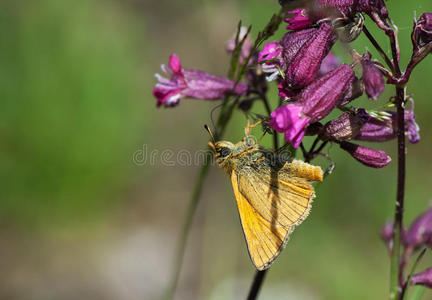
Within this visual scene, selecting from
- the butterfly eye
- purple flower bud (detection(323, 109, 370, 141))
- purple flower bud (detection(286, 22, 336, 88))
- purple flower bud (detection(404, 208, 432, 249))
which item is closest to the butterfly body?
the butterfly eye

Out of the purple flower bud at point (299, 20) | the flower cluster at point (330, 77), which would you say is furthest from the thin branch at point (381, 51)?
the purple flower bud at point (299, 20)

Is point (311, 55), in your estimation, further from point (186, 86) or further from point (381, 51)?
point (186, 86)

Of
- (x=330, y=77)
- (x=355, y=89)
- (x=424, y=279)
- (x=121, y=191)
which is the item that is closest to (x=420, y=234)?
(x=424, y=279)

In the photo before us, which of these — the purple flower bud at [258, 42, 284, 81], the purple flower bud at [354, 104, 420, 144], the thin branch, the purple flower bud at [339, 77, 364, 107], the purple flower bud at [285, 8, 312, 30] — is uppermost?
the purple flower bud at [285, 8, 312, 30]

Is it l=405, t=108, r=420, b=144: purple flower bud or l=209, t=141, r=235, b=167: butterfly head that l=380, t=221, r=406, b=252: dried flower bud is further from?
l=209, t=141, r=235, b=167: butterfly head

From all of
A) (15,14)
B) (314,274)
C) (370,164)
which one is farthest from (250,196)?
(15,14)

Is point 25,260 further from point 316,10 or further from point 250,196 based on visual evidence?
point 316,10
